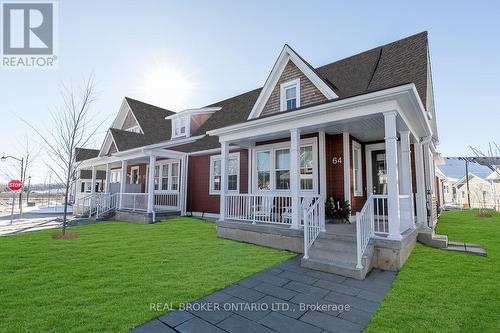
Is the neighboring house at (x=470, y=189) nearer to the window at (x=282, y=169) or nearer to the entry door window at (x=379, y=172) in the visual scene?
the entry door window at (x=379, y=172)

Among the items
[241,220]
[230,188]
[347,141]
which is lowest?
[241,220]

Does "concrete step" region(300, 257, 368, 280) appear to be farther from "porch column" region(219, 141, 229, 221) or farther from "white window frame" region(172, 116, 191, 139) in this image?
"white window frame" region(172, 116, 191, 139)

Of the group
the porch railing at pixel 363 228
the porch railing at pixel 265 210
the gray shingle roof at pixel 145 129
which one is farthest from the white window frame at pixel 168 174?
the porch railing at pixel 363 228

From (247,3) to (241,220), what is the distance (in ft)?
27.4

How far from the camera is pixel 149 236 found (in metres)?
8.39

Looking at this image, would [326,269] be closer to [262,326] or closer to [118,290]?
[262,326]

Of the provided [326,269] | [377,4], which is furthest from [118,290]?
[377,4]

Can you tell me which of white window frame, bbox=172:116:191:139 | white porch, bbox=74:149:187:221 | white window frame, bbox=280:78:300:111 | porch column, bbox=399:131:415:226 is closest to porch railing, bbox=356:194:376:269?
porch column, bbox=399:131:415:226

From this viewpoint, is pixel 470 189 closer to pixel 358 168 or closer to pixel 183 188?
pixel 358 168

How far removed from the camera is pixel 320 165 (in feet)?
27.1

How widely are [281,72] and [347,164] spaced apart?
14.4 feet

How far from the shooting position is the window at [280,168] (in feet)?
28.4

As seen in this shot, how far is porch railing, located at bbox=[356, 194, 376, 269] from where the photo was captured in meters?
4.72

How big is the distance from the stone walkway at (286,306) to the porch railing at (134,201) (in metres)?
10.0
